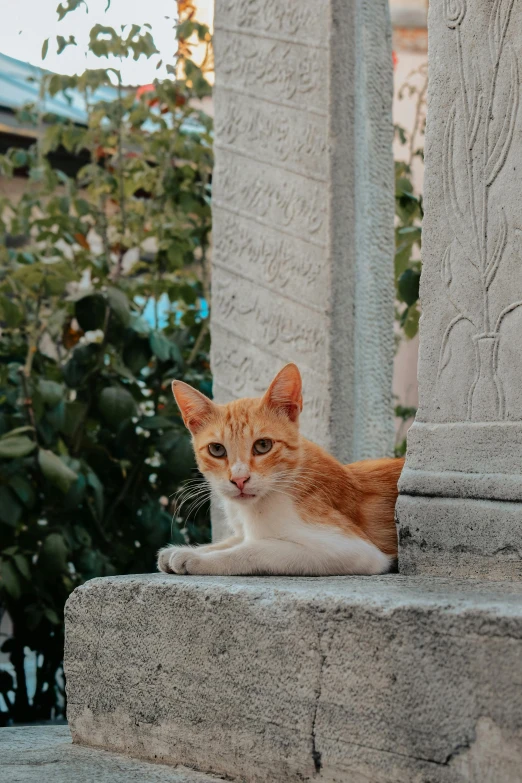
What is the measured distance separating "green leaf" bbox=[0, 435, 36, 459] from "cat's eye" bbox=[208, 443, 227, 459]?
3.86 feet

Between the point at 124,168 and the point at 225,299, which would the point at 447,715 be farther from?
the point at 124,168

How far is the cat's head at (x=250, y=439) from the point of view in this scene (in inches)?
77.1

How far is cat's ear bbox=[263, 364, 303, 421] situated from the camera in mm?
2043

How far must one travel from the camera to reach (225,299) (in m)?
3.11

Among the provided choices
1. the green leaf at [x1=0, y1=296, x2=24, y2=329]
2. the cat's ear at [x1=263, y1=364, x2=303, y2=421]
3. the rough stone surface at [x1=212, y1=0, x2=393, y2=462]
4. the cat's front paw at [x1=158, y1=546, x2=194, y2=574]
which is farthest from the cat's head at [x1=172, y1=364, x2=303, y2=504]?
the green leaf at [x1=0, y1=296, x2=24, y2=329]

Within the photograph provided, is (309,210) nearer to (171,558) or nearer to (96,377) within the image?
(96,377)

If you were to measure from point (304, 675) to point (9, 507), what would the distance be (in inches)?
72.5

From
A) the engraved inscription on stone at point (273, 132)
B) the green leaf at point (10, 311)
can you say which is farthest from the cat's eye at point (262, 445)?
the green leaf at point (10, 311)

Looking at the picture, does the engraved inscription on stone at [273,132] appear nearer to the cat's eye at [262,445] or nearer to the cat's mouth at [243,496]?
the cat's eye at [262,445]

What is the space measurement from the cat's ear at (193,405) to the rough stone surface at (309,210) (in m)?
0.74

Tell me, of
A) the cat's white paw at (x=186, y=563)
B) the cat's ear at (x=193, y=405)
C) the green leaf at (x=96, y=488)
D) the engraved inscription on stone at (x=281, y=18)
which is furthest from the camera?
the green leaf at (x=96, y=488)

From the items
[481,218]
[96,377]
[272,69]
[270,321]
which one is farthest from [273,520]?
[96,377]

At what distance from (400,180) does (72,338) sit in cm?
143

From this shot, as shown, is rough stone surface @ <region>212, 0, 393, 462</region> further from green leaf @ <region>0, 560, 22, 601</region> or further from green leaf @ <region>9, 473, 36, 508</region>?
green leaf @ <region>0, 560, 22, 601</region>
